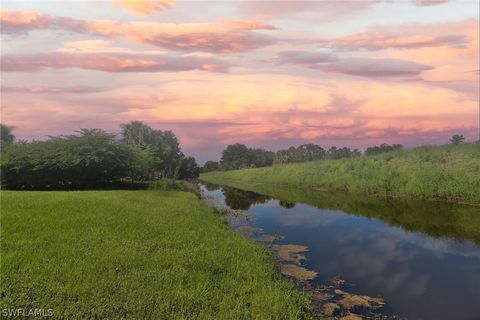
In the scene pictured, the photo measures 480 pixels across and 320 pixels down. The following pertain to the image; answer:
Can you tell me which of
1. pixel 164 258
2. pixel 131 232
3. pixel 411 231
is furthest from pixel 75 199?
pixel 411 231

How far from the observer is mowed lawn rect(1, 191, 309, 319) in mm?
9578

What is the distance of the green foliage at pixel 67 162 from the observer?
129 ft

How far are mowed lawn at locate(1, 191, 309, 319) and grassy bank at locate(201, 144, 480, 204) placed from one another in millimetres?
27174

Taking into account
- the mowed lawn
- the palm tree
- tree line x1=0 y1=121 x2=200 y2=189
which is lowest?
the mowed lawn

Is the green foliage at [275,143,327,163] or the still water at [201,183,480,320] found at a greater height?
the green foliage at [275,143,327,163]

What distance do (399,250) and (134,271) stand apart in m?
14.1

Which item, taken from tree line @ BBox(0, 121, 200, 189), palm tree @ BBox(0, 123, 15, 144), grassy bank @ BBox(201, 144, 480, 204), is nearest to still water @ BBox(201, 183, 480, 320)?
grassy bank @ BBox(201, 144, 480, 204)

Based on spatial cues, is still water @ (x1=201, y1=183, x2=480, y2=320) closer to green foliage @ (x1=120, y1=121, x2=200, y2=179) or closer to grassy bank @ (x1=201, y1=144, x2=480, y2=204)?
grassy bank @ (x1=201, y1=144, x2=480, y2=204)

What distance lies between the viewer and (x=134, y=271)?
38.1 feet

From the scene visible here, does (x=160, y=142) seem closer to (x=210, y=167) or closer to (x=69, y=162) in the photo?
(x=69, y=162)

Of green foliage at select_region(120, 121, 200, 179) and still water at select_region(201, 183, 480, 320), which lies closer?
still water at select_region(201, 183, 480, 320)

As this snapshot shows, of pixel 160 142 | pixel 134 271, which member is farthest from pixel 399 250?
pixel 160 142

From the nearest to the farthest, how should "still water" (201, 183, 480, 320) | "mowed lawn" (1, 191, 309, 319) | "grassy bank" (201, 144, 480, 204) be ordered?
"mowed lawn" (1, 191, 309, 319), "still water" (201, 183, 480, 320), "grassy bank" (201, 144, 480, 204)

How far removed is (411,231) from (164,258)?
1800 cm
